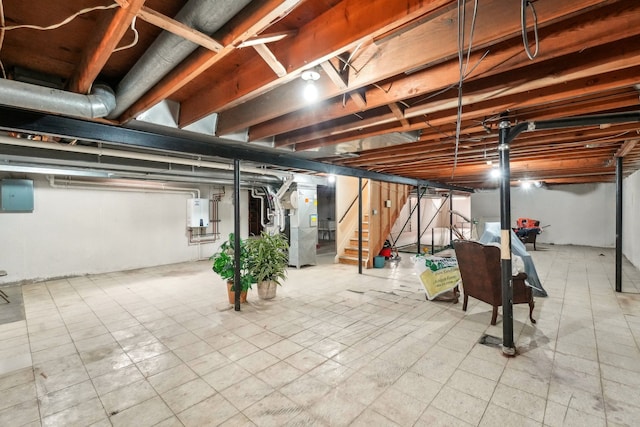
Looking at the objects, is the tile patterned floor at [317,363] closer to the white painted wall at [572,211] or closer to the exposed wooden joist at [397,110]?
the exposed wooden joist at [397,110]

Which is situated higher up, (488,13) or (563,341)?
(488,13)

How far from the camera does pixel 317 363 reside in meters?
2.49

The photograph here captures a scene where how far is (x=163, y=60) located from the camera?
65.2 inches

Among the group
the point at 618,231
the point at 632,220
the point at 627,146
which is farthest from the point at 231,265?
the point at 632,220

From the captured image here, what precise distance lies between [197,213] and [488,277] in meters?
6.43

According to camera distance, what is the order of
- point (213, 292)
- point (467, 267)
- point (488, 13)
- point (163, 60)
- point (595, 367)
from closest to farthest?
1. point (488, 13)
2. point (163, 60)
3. point (595, 367)
4. point (467, 267)
5. point (213, 292)

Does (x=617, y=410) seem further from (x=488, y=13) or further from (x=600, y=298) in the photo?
(x=600, y=298)

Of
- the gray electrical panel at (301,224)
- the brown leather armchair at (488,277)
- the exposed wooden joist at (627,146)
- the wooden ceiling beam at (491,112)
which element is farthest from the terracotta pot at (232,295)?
the exposed wooden joist at (627,146)

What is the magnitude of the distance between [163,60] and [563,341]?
4.04 metres

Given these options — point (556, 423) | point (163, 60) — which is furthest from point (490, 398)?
point (163, 60)

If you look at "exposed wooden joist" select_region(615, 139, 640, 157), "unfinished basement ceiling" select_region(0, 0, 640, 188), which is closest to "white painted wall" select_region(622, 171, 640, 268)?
"exposed wooden joist" select_region(615, 139, 640, 157)

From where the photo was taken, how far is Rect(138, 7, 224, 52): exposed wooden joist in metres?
1.24

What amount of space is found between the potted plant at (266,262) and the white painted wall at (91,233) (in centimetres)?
411

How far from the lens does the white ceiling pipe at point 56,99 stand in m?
1.79
